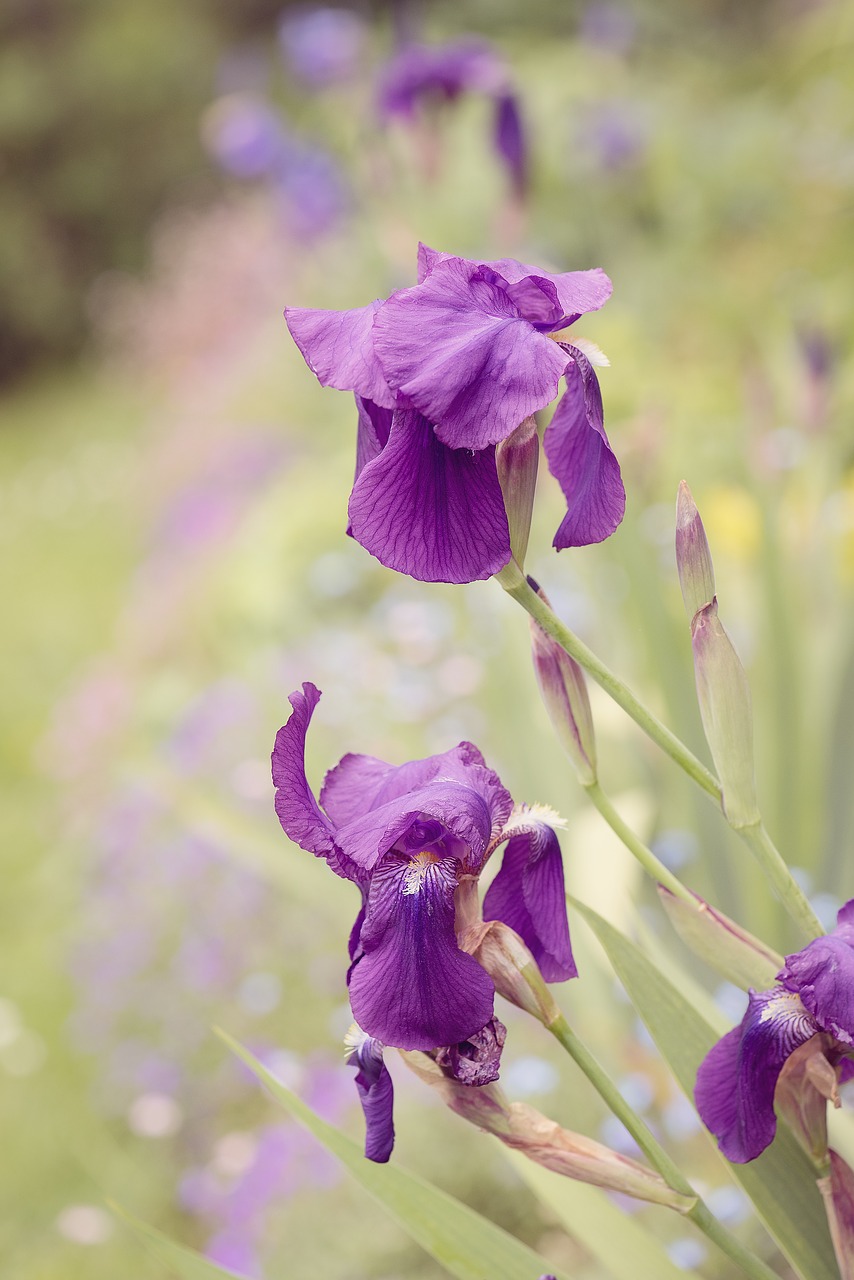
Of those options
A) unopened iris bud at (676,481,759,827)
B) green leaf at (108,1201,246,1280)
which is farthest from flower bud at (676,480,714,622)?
green leaf at (108,1201,246,1280)

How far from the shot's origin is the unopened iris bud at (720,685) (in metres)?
0.64

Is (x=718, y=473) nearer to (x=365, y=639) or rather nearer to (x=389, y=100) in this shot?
(x=365, y=639)

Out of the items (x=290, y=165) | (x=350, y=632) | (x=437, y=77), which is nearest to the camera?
(x=437, y=77)

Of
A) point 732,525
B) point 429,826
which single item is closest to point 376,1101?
point 429,826

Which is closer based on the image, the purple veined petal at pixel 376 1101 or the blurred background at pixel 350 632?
the purple veined petal at pixel 376 1101

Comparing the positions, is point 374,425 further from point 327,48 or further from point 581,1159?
point 327,48

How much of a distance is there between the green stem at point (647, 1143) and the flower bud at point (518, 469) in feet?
0.80

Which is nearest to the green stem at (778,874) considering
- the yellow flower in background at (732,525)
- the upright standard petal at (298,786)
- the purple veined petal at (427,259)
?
the upright standard petal at (298,786)

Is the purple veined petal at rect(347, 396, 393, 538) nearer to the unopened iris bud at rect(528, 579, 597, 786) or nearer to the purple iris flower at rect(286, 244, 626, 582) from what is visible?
the purple iris flower at rect(286, 244, 626, 582)

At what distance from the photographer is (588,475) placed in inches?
24.2

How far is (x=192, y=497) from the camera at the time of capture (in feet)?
16.3

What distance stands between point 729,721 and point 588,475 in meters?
0.15

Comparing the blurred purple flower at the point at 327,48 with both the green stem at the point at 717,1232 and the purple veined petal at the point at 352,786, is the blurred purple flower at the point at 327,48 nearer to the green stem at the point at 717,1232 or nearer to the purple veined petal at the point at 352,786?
the purple veined petal at the point at 352,786

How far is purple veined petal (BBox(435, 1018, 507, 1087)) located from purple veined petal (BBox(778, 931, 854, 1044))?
149 millimetres
